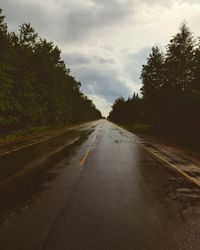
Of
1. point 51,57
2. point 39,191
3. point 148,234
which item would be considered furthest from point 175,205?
point 51,57

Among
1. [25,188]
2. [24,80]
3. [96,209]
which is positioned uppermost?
[24,80]

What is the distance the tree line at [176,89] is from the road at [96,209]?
17493 mm

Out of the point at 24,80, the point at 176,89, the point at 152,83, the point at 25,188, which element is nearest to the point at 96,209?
the point at 25,188

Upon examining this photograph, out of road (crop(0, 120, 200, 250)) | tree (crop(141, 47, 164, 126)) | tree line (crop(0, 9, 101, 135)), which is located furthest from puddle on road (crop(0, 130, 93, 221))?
tree (crop(141, 47, 164, 126))

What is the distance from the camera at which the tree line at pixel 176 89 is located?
92.7 feet

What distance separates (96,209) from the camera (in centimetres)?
658

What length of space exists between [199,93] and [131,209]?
2030 centimetres

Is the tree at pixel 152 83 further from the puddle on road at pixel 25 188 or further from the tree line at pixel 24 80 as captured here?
the puddle on road at pixel 25 188

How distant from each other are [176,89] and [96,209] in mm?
32869

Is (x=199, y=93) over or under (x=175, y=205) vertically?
over

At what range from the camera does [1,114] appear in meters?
29.5

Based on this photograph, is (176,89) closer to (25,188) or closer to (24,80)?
(24,80)

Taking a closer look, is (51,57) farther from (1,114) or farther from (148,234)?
(148,234)

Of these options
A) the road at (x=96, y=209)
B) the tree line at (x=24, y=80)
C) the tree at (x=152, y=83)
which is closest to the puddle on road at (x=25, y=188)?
the road at (x=96, y=209)
